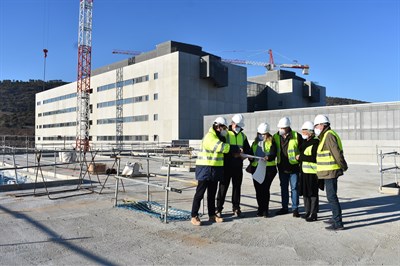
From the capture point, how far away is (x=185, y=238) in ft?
17.3

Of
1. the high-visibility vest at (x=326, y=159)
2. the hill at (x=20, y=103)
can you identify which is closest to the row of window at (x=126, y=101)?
the hill at (x=20, y=103)

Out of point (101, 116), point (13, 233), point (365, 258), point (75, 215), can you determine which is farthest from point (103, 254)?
point (101, 116)

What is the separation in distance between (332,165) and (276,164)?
1.34 meters

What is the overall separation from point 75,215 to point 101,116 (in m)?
52.5

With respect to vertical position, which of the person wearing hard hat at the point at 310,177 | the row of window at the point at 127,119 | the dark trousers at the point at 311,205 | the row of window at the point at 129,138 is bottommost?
the dark trousers at the point at 311,205

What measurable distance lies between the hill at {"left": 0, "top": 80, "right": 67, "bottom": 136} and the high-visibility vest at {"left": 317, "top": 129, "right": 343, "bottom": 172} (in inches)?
3682

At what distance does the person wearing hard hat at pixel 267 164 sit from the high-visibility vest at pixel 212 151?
3.45 feet

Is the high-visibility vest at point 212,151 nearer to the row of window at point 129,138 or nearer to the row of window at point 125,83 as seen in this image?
the row of window at point 129,138

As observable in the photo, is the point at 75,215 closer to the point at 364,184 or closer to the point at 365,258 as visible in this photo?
the point at 365,258

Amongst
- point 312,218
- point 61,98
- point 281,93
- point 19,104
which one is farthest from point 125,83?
point 19,104

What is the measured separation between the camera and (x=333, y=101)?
123 metres

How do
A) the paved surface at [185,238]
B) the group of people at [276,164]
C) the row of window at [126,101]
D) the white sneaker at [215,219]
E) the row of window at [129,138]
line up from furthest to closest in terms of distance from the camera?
the row of window at [126,101]
the row of window at [129,138]
the white sneaker at [215,219]
the group of people at [276,164]
the paved surface at [185,238]

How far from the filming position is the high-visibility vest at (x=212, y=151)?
602 cm

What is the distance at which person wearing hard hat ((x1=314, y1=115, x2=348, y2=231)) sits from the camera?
5.73 m
